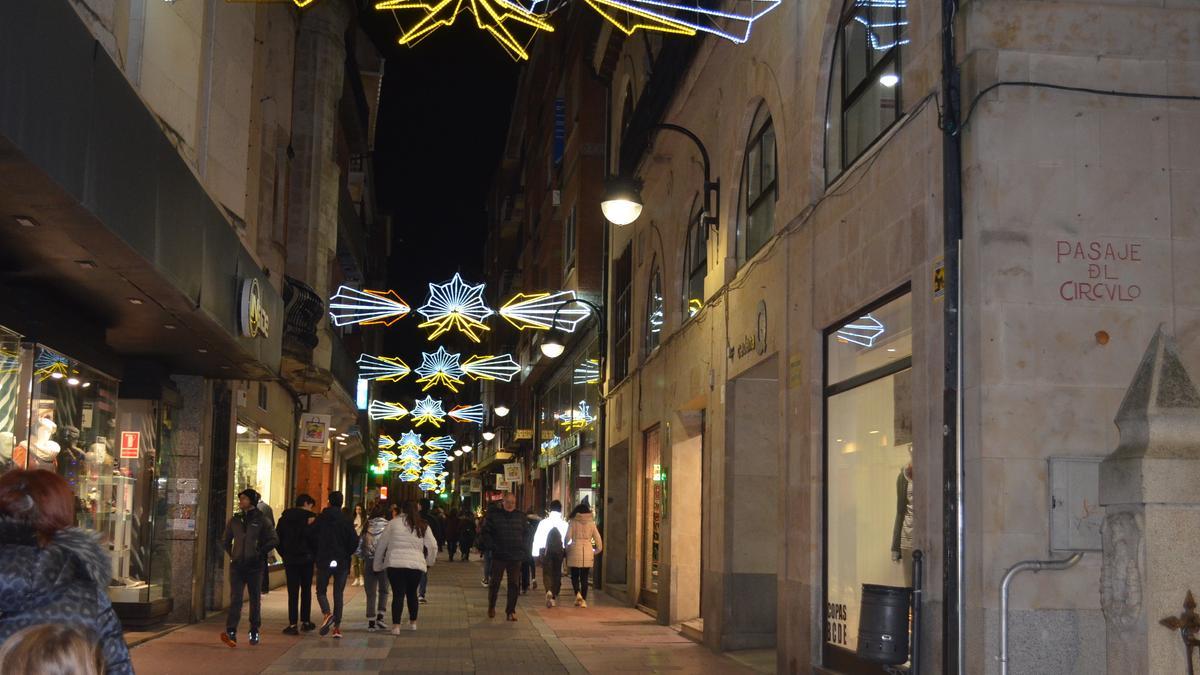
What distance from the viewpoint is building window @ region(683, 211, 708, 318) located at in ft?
63.9

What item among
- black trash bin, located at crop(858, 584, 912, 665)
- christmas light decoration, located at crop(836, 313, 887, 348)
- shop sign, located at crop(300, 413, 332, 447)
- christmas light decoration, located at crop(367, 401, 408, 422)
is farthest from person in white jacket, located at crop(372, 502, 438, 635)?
christmas light decoration, located at crop(367, 401, 408, 422)

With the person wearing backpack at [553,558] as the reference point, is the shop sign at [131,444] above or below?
above

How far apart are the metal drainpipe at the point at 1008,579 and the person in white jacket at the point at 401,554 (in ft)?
35.3

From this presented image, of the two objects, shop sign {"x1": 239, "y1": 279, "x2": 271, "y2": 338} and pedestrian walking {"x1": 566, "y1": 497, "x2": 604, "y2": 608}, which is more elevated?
shop sign {"x1": 239, "y1": 279, "x2": 271, "y2": 338}

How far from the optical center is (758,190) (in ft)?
54.1

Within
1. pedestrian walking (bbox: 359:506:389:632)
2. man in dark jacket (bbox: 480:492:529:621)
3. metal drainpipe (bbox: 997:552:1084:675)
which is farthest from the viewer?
man in dark jacket (bbox: 480:492:529:621)

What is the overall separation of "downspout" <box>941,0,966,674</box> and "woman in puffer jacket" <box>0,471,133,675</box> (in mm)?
5897

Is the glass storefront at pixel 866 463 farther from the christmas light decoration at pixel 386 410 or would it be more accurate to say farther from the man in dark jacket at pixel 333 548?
the christmas light decoration at pixel 386 410

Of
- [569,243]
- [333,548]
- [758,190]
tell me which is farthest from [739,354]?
[569,243]

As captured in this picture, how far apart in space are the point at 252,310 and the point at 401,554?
3972mm

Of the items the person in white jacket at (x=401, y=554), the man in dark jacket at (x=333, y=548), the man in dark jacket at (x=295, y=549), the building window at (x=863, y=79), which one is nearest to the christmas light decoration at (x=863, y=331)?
the building window at (x=863, y=79)

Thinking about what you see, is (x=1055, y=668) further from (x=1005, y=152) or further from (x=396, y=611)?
(x=396, y=611)

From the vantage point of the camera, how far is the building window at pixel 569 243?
3778cm

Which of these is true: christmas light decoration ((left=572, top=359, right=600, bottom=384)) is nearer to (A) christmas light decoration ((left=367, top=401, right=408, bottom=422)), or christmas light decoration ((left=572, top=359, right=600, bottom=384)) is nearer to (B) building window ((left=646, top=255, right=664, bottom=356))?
(B) building window ((left=646, top=255, right=664, bottom=356))
